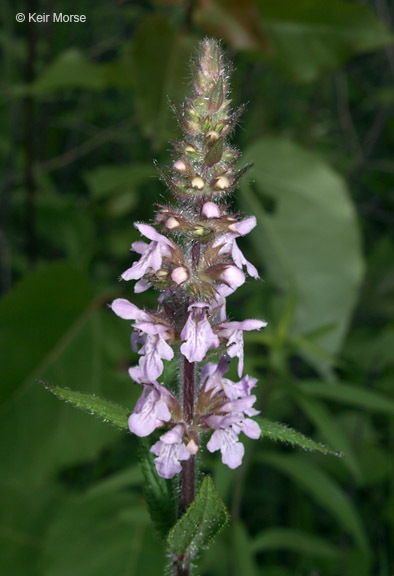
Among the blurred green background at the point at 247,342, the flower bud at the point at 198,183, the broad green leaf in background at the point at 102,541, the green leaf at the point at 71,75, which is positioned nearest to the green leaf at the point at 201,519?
A: the flower bud at the point at 198,183

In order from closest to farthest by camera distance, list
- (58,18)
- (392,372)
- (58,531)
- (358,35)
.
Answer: (58,531) → (358,35) → (58,18) → (392,372)

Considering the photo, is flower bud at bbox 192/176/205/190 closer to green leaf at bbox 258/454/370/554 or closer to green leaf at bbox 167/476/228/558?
green leaf at bbox 167/476/228/558

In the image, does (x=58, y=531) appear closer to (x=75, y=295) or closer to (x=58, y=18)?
(x=75, y=295)

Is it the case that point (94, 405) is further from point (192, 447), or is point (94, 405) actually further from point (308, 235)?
point (308, 235)

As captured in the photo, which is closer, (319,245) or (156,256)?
(156,256)

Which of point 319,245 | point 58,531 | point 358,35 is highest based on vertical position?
point 358,35

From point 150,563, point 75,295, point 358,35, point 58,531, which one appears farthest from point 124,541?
point 358,35

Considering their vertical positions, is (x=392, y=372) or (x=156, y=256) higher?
(x=156, y=256)

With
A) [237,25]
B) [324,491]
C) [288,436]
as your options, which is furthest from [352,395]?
[237,25]
